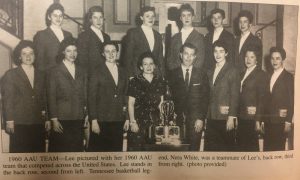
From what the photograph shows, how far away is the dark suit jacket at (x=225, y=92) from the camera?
0.35m

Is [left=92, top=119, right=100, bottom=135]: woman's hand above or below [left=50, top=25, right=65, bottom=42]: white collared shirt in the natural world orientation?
below

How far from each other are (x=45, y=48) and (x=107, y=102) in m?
0.09

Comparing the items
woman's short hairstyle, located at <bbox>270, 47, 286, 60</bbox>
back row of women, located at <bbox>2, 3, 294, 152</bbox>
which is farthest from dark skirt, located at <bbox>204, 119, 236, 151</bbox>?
woman's short hairstyle, located at <bbox>270, 47, 286, 60</bbox>

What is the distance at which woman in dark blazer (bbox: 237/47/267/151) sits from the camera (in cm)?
35

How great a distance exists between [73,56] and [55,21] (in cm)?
4

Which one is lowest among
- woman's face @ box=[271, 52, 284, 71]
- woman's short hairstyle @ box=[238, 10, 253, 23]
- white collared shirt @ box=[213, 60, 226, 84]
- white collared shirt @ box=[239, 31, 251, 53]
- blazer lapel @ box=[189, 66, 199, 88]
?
blazer lapel @ box=[189, 66, 199, 88]

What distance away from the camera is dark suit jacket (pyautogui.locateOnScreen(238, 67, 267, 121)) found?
35 cm

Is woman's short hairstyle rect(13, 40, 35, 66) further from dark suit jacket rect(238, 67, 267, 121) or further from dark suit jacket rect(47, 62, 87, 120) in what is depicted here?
dark suit jacket rect(238, 67, 267, 121)

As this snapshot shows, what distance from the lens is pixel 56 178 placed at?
331mm

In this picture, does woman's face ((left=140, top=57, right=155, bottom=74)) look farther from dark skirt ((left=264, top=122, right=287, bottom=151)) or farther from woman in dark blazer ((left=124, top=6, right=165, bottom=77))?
dark skirt ((left=264, top=122, right=287, bottom=151))

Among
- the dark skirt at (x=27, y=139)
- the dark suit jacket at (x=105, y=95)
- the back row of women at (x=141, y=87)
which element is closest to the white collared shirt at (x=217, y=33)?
the back row of women at (x=141, y=87)

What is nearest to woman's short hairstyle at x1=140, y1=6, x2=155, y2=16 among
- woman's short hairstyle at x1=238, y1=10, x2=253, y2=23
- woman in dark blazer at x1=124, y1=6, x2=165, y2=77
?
woman in dark blazer at x1=124, y1=6, x2=165, y2=77

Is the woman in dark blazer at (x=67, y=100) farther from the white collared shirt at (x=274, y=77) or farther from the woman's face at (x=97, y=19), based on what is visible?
the white collared shirt at (x=274, y=77)

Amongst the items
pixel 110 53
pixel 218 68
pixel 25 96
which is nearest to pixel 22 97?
pixel 25 96
